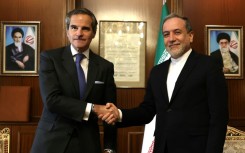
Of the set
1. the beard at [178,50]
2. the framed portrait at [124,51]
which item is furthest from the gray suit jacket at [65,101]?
the framed portrait at [124,51]

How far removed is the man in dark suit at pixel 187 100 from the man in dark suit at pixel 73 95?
0.44ft

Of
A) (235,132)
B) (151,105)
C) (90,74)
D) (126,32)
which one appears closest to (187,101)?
(151,105)

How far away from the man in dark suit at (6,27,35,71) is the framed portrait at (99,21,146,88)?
88cm

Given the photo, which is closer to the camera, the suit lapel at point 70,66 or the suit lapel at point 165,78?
the suit lapel at point 70,66

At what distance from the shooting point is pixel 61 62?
195 centimetres

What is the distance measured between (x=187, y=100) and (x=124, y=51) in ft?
7.20

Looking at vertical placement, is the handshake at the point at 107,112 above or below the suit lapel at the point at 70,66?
below

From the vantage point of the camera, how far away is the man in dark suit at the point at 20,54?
399 cm

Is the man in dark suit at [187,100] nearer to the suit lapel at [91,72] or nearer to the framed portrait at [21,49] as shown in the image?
the suit lapel at [91,72]

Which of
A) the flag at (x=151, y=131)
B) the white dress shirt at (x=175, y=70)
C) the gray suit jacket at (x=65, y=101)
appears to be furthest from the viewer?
the flag at (x=151, y=131)

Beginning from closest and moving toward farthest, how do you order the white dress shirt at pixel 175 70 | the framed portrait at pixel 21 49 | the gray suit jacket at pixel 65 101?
the gray suit jacket at pixel 65 101 → the white dress shirt at pixel 175 70 → the framed portrait at pixel 21 49

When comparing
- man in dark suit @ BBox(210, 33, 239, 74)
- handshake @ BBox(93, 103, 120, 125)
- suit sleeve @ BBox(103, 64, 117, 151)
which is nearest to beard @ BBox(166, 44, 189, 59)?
suit sleeve @ BBox(103, 64, 117, 151)

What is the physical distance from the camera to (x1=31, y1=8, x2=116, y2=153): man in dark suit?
184 cm

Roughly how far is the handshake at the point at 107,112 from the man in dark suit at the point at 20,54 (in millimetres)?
2104
